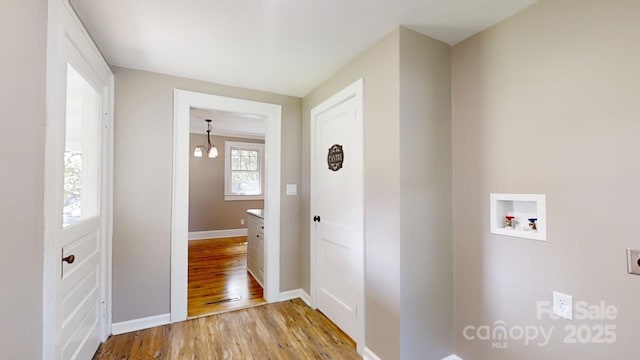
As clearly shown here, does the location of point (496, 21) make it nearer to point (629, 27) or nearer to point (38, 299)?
point (629, 27)

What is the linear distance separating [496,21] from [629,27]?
641 mm

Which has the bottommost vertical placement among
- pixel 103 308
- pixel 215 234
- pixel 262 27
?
pixel 215 234

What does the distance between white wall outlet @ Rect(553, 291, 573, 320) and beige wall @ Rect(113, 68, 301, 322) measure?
9.38 ft

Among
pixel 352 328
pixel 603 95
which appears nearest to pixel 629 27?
pixel 603 95

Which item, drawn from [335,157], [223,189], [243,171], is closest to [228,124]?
[243,171]

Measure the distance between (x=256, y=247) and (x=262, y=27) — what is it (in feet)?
8.87

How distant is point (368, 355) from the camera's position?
6.51 ft

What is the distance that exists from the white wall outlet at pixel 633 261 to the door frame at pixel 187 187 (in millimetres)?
2581

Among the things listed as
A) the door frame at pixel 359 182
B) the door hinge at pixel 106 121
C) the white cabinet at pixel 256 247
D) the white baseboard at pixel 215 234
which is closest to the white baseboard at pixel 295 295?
the door frame at pixel 359 182

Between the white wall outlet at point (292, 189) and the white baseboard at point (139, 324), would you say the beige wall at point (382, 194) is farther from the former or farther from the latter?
the white baseboard at point (139, 324)

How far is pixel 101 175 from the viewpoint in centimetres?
215

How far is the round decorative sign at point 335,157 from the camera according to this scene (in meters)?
2.44

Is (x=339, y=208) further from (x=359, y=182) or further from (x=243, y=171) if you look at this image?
(x=243, y=171)

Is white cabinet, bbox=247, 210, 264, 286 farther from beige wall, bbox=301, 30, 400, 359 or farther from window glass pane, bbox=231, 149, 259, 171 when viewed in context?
window glass pane, bbox=231, 149, 259, 171
